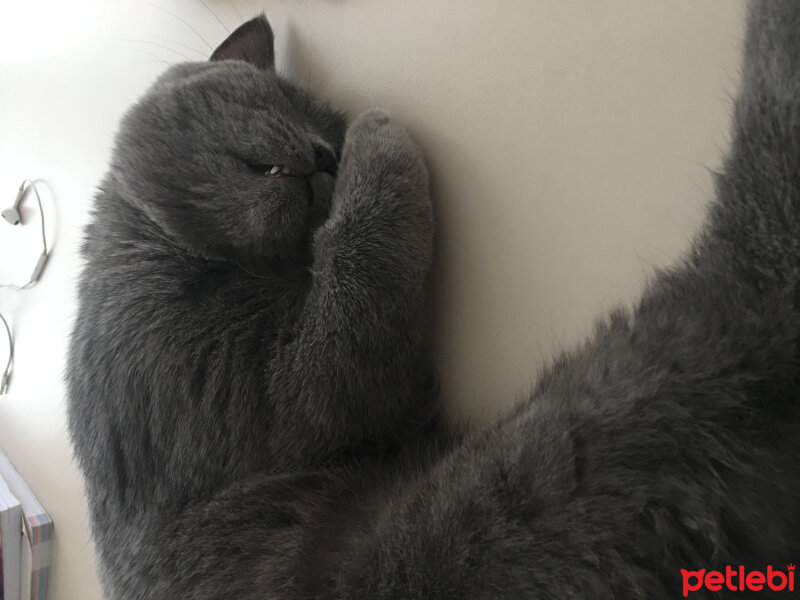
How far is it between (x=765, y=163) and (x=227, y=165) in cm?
59

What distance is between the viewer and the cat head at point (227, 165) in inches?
31.2

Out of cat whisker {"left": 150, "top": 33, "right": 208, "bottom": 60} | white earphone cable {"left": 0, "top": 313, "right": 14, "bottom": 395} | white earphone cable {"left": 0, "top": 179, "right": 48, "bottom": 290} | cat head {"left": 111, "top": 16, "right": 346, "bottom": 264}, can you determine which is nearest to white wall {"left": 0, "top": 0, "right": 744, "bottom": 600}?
cat whisker {"left": 150, "top": 33, "right": 208, "bottom": 60}

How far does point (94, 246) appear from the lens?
91cm

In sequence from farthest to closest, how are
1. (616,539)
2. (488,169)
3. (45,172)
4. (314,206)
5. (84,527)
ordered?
1. (45,172)
2. (84,527)
3. (314,206)
4. (488,169)
5. (616,539)

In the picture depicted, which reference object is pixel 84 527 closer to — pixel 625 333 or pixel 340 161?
pixel 340 161

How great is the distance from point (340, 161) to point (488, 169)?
228 mm

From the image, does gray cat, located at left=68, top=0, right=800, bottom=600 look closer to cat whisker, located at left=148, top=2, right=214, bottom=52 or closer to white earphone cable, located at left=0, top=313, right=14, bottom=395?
cat whisker, located at left=148, top=2, right=214, bottom=52

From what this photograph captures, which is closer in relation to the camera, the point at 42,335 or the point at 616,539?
the point at 616,539

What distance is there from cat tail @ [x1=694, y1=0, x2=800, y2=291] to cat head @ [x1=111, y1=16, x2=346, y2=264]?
51cm

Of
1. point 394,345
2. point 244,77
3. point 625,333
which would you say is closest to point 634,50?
point 625,333

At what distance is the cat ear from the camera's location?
96cm

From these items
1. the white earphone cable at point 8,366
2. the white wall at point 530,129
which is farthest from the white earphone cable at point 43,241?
the white wall at point 530,129

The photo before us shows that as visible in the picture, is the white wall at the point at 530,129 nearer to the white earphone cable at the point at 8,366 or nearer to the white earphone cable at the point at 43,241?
the white earphone cable at the point at 43,241

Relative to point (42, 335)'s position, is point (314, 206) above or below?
above
